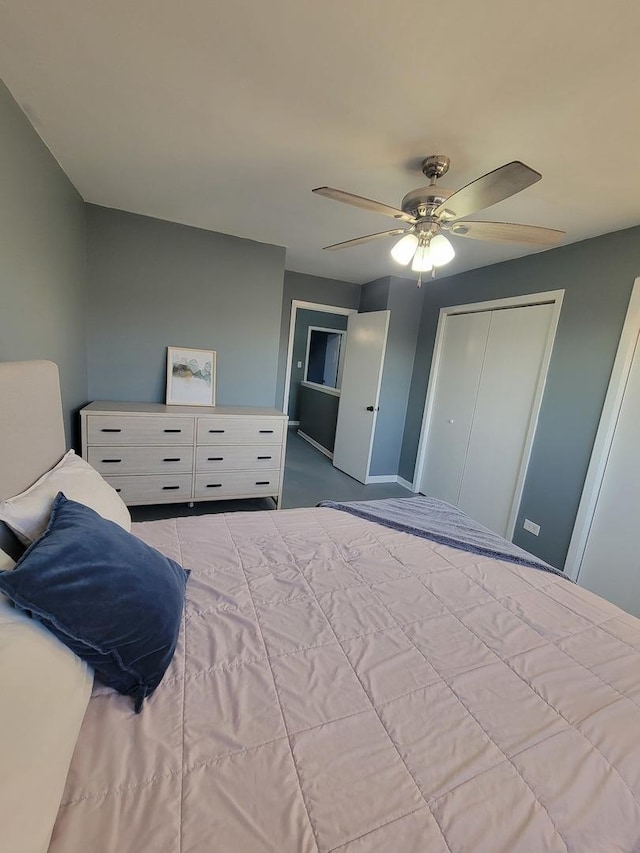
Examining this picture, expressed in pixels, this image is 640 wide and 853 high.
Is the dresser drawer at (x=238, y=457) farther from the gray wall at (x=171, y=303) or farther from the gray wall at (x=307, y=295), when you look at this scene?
the gray wall at (x=307, y=295)

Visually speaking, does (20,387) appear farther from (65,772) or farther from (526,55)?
(526,55)

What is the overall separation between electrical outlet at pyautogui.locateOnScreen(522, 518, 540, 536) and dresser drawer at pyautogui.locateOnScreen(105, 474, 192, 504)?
8.59 ft

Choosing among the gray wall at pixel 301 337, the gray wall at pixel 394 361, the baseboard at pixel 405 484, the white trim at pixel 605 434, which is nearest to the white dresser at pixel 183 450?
the gray wall at pixel 394 361

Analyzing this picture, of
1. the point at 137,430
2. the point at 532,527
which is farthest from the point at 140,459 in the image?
the point at 532,527

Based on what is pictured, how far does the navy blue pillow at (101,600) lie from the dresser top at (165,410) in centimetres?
174

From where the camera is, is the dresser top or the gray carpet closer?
the dresser top

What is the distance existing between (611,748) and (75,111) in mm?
2809

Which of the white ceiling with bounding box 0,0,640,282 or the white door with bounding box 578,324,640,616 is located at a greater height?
the white ceiling with bounding box 0,0,640,282

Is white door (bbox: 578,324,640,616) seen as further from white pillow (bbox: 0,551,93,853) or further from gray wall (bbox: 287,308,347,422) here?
gray wall (bbox: 287,308,347,422)

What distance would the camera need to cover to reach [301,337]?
6.89m

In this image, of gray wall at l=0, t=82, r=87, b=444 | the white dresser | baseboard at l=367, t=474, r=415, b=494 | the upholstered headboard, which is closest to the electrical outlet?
baseboard at l=367, t=474, r=415, b=494

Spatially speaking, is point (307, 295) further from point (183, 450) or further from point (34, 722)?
point (34, 722)

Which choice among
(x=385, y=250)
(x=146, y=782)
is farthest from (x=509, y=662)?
(x=385, y=250)

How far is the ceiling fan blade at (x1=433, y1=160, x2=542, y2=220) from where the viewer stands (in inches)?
42.8
